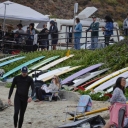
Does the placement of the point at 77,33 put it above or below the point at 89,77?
above

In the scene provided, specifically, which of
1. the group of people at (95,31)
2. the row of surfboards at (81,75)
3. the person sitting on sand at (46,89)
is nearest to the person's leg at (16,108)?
the person sitting on sand at (46,89)

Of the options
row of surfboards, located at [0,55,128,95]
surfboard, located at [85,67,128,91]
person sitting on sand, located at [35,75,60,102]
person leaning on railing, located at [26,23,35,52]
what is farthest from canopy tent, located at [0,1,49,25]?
person sitting on sand, located at [35,75,60,102]

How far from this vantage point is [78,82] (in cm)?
2136

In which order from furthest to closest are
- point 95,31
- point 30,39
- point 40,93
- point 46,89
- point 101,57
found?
point 30,39
point 95,31
point 101,57
point 46,89
point 40,93

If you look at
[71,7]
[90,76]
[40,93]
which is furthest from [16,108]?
[71,7]

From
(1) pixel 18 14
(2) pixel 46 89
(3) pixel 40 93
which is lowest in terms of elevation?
(3) pixel 40 93

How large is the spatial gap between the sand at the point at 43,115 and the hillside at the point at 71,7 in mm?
34886

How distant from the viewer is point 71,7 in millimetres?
56156

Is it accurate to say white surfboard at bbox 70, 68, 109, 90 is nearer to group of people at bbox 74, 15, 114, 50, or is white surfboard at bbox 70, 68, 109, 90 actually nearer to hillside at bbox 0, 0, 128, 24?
group of people at bbox 74, 15, 114, 50

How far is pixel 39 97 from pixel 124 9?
40.3m

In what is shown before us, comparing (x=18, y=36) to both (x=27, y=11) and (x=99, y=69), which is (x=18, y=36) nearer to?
(x=27, y=11)

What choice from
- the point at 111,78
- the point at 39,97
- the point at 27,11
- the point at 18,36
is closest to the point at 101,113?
the point at 39,97

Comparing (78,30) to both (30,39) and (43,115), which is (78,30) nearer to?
(30,39)

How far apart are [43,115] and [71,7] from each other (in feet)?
131
